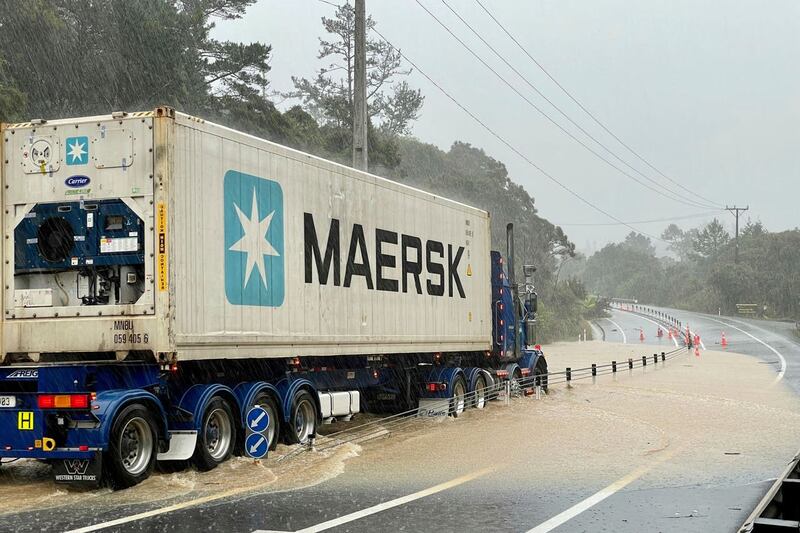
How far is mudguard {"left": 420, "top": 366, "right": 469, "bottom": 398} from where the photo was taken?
61.0ft

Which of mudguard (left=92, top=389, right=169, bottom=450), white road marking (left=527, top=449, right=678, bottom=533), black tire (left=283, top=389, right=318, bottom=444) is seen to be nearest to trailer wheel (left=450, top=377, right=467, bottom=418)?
black tire (left=283, top=389, right=318, bottom=444)

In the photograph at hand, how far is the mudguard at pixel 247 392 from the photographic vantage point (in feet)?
39.7

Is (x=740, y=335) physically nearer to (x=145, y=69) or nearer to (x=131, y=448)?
(x=145, y=69)

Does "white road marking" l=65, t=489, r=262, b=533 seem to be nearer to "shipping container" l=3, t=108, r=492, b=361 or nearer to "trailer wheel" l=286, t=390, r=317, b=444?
"shipping container" l=3, t=108, r=492, b=361

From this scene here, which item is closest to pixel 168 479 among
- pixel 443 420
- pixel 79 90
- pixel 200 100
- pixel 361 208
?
pixel 361 208

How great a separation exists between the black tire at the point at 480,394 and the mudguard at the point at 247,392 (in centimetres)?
797

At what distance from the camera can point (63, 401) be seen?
10273 mm

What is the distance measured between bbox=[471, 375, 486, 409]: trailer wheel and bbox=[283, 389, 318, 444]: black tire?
6534 mm

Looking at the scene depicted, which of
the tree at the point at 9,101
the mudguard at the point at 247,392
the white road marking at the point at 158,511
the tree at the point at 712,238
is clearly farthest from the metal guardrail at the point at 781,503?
the tree at the point at 712,238

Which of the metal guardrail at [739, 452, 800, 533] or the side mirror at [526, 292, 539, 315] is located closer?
the metal guardrail at [739, 452, 800, 533]

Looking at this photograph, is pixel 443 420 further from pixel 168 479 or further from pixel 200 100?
pixel 200 100

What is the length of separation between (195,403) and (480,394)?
9.97m

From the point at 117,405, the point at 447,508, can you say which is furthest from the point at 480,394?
the point at 447,508

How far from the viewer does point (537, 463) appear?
12.0m
